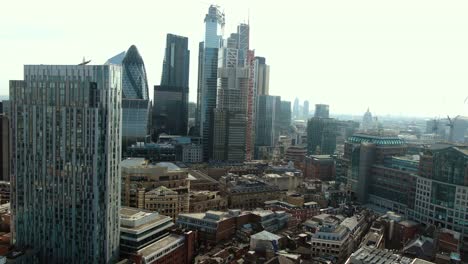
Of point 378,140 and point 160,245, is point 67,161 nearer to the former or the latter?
point 160,245

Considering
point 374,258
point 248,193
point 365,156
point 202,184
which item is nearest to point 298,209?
point 248,193

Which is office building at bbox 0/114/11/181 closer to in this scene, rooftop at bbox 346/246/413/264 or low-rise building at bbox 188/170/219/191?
low-rise building at bbox 188/170/219/191

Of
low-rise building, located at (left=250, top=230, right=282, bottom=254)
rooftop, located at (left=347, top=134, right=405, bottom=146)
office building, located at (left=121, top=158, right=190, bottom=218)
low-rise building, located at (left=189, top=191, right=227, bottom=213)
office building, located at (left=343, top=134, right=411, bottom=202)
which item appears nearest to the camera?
low-rise building, located at (left=250, top=230, right=282, bottom=254)

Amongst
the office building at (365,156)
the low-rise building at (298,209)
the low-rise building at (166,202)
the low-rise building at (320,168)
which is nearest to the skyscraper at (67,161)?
the low-rise building at (166,202)

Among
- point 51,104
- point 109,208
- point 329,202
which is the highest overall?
point 51,104

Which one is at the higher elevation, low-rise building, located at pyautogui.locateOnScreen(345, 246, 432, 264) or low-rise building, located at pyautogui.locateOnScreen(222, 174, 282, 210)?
low-rise building, located at pyautogui.locateOnScreen(345, 246, 432, 264)

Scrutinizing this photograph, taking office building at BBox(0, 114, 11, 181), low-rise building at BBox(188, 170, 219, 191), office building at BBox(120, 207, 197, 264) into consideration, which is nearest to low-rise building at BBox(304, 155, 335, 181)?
low-rise building at BBox(188, 170, 219, 191)

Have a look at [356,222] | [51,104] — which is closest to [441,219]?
[356,222]

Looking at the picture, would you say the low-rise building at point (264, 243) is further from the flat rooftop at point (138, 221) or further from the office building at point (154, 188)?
the office building at point (154, 188)

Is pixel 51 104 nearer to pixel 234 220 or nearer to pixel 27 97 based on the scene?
pixel 27 97
